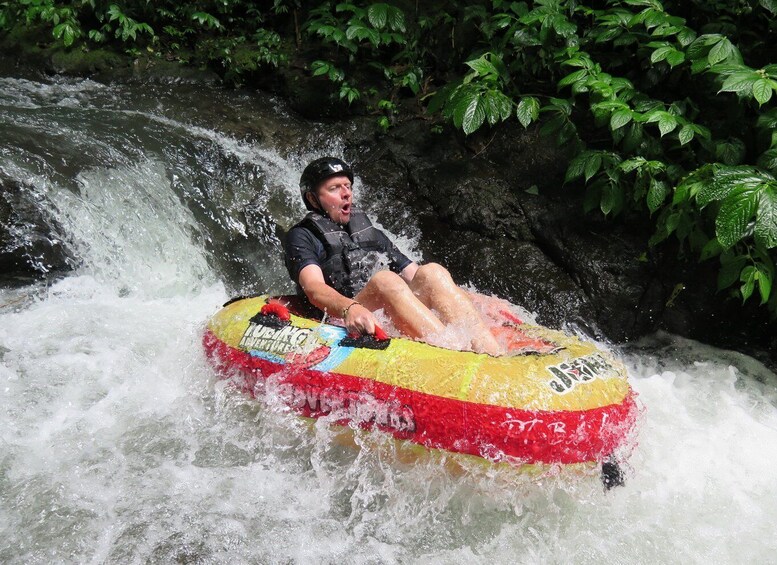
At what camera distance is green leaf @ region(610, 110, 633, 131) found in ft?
13.6

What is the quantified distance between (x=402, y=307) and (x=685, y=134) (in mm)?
2257

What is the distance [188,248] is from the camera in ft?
15.3

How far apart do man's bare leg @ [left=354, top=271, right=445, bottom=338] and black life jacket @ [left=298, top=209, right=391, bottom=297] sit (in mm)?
416

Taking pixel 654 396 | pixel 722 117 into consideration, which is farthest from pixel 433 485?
pixel 722 117

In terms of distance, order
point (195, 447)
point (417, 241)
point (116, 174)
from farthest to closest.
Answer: point (417, 241)
point (116, 174)
point (195, 447)

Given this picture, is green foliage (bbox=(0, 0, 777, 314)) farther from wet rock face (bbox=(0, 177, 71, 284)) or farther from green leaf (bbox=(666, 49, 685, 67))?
wet rock face (bbox=(0, 177, 71, 284))

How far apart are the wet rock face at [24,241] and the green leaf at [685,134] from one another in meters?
4.01

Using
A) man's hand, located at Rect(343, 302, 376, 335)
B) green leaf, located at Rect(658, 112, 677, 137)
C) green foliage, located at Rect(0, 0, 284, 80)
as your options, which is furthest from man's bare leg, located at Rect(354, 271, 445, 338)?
green foliage, located at Rect(0, 0, 284, 80)

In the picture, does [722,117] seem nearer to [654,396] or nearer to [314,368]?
[654,396]

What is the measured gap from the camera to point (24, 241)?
4.13 m

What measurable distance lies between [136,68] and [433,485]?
6.05 meters

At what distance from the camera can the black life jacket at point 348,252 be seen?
12.1ft

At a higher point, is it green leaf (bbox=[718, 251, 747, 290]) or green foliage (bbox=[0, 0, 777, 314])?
green foliage (bbox=[0, 0, 777, 314])

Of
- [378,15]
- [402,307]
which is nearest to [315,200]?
[402,307]
